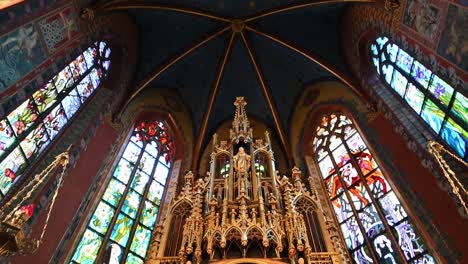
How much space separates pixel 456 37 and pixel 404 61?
2533mm

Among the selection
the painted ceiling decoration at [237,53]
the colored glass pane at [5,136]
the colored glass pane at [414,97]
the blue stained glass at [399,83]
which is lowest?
the colored glass pane at [5,136]

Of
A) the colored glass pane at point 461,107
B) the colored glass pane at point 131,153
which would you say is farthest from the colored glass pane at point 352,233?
the colored glass pane at point 131,153

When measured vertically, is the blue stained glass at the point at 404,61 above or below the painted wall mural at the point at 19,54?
above

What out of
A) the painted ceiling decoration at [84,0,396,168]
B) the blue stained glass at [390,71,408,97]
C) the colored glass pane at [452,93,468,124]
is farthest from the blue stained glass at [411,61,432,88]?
the painted ceiling decoration at [84,0,396,168]

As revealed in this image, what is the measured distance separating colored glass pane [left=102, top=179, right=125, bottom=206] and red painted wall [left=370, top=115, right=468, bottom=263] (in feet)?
20.8

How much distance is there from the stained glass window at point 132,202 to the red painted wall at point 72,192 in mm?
549

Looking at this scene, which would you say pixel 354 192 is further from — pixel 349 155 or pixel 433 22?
pixel 433 22

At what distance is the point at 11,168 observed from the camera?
6.61 m

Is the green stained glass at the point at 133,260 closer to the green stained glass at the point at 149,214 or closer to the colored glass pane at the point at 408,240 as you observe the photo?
the green stained glass at the point at 149,214

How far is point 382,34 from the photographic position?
31.4 feet

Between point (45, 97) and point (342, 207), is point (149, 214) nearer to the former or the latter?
point (45, 97)

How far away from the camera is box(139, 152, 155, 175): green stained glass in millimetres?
10528

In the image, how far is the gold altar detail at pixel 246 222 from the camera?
5957mm

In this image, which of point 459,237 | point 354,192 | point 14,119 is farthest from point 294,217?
point 14,119
